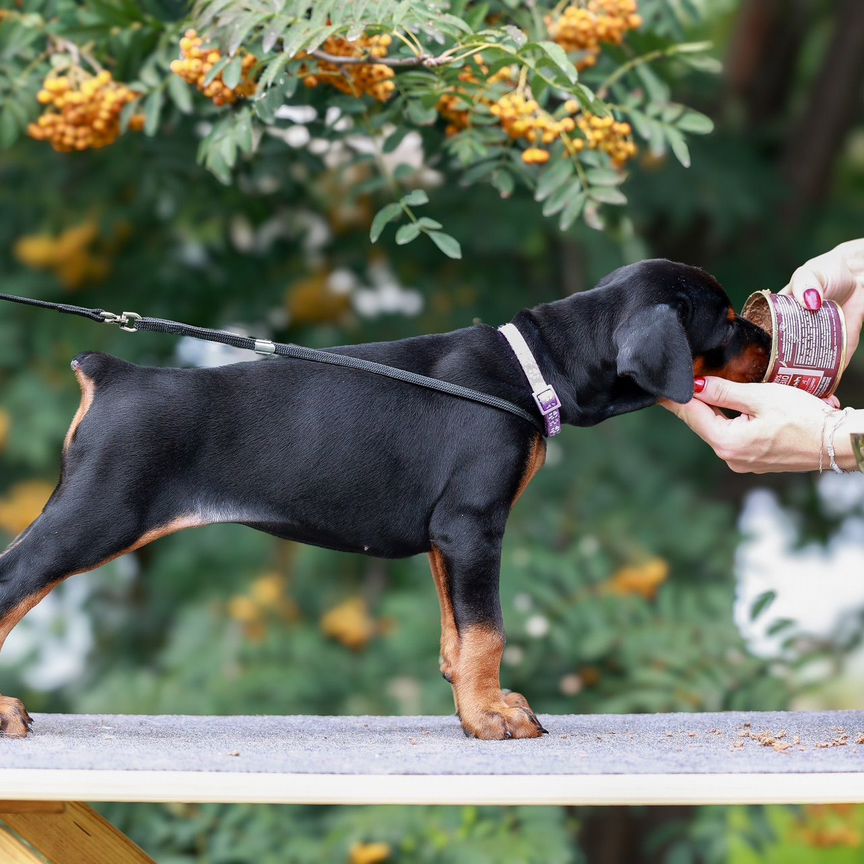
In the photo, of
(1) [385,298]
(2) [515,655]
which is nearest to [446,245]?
(2) [515,655]

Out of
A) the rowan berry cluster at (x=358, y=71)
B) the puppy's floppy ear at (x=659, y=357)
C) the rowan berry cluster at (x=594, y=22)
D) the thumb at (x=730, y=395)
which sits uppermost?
the rowan berry cluster at (x=594, y=22)

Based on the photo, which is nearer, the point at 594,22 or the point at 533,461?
the point at 533,461

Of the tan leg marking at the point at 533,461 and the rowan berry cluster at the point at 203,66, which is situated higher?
the rowan berry cluster at the point at 203,66

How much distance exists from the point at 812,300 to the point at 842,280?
47cm

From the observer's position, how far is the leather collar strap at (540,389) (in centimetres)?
294

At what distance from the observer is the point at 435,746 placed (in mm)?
2721

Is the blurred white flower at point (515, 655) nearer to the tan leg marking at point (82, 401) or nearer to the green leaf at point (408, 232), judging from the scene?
the green leaf at point (408, 232)

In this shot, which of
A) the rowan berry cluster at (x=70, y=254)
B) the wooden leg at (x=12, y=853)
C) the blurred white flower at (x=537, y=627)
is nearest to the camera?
the wooden leg at (x=12, y=853)

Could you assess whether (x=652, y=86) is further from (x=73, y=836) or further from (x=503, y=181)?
(x=73, y=836)

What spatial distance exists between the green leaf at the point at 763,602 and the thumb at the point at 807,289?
1.19 metres

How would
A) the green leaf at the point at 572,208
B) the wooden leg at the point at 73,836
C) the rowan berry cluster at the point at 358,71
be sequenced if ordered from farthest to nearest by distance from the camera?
the green leaf at the point at 572,208 < the rowan berry cluster at the point at 358,71 < the wooden leg at the point at 73,836

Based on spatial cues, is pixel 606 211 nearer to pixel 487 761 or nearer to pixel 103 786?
pixel 487 761

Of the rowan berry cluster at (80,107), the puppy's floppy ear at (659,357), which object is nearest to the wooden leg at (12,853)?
the puppy's floppy ear at (659,357)

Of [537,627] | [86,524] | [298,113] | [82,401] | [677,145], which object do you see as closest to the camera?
[86,524]
